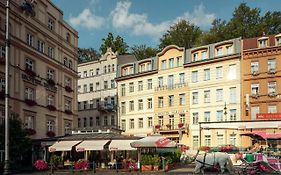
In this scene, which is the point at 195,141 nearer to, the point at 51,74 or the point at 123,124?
the point at 123,124

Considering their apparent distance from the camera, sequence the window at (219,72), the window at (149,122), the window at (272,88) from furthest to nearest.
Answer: the window at (149,122) → the window at (219,72) → the window at (272,88)

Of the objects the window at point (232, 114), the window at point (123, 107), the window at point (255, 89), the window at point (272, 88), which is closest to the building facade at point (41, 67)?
the window at point (123, 107)

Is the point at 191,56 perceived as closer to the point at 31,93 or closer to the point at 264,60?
the point at 264,60

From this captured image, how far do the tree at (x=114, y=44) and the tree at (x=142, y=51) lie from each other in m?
2.67

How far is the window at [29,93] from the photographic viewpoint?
4818 cm

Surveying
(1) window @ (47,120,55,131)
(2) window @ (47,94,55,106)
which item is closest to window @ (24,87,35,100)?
(2) window @ (47,94,55,106)

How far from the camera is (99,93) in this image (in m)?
75.8

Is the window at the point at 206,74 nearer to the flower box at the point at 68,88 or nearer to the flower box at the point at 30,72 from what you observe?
the flower box at the point at 68,88

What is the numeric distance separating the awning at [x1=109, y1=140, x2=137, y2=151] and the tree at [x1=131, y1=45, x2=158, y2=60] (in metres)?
43.8

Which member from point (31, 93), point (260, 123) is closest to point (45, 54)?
point (31, 93)

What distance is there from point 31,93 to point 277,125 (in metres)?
27.4

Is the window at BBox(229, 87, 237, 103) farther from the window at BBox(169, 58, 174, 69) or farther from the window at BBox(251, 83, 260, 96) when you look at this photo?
the window at BBox(169, 58, 174, 69)

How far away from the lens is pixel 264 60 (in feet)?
185

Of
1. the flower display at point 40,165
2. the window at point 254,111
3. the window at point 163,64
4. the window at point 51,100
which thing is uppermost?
the window at point 163,64
